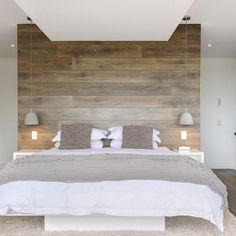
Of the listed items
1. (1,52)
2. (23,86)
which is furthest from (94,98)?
(1,52)

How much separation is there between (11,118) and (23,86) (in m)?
2.56

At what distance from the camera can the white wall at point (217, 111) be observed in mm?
6805

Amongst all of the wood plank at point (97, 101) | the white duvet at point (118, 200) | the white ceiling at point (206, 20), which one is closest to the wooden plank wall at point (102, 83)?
the wood plank at point (97, 101)

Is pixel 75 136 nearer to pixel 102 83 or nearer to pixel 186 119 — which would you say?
pixel 102 83

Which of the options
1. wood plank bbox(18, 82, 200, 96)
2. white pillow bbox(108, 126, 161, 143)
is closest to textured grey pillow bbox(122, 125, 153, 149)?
white pillow bbox(108, 126, 161, 143)

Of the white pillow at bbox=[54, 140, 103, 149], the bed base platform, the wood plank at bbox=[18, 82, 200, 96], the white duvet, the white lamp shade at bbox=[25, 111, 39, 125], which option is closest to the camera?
the white duvet

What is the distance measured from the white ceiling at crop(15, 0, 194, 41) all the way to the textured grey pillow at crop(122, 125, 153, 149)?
1285mm

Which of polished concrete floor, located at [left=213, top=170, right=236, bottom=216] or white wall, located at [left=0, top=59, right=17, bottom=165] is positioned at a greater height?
white wall, located at [left=0, top=59, right=17, bottom=165]

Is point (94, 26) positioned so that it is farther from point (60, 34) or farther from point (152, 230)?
point (152, 230)

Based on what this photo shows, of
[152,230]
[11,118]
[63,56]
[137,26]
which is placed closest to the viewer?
Answer: [152,230]

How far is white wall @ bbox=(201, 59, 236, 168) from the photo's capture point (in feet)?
22.3

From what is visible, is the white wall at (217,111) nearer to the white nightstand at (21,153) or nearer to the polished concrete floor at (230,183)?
the polished concrete floor at (230,183)

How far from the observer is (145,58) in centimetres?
470

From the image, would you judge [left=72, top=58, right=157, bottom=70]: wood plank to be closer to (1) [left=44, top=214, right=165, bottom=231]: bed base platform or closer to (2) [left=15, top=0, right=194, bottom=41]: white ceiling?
(2) [left=15, top=0, right=194, bottom=41]: white ceiling
